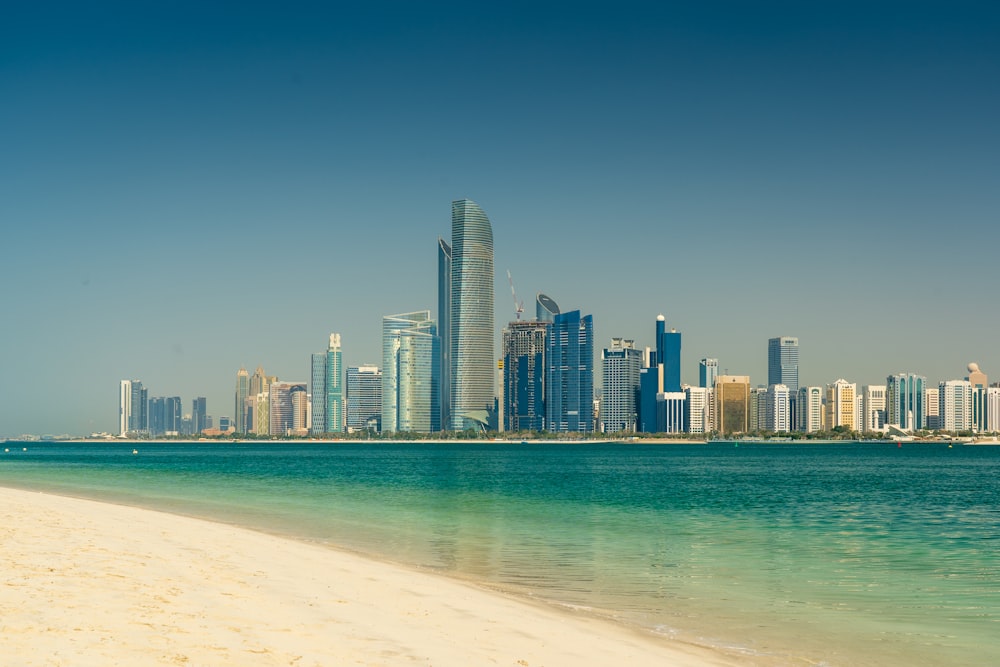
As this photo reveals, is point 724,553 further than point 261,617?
Yes

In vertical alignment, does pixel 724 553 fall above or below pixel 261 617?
below

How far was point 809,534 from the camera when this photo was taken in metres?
36.3

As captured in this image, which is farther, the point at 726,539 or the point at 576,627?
the point at 726,539

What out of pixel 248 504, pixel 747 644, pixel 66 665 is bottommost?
pixel 248 504

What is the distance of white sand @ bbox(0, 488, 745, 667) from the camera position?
11773 mm

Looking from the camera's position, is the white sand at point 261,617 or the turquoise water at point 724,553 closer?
the white sand at point 261,617

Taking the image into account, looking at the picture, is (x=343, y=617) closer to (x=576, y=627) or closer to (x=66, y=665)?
(x=576, y=627)

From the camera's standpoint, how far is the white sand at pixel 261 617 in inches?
464

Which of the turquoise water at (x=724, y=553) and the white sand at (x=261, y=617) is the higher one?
the white sand at (x=261, y=617)

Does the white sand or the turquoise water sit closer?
the white sand

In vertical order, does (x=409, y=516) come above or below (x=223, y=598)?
below

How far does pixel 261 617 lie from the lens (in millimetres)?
14320

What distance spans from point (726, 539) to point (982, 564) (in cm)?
908

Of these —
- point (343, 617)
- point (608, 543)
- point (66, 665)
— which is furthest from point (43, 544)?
point (608, 543)
